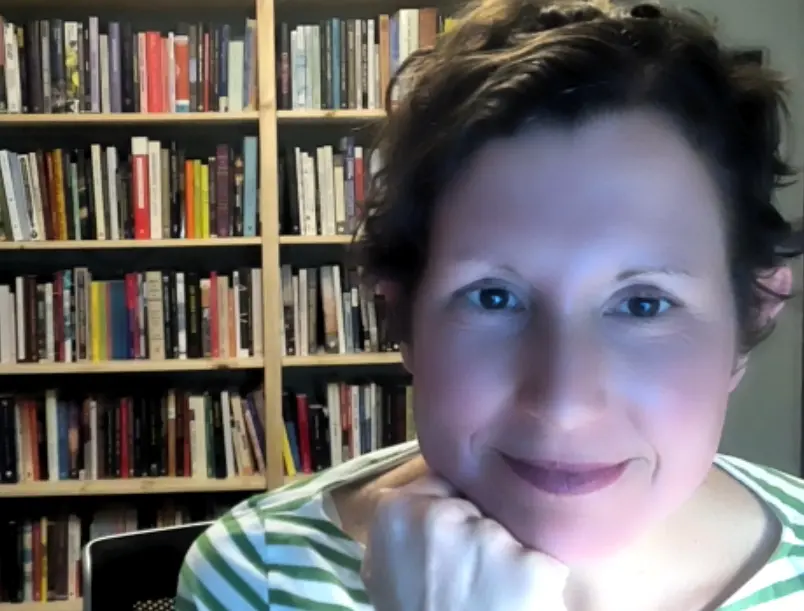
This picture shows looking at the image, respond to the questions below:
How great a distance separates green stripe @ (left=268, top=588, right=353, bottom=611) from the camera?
64cm

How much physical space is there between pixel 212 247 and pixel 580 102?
2069 mm

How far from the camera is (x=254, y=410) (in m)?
2.37

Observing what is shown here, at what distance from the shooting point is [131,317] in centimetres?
230

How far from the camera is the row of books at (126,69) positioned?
2.24 m

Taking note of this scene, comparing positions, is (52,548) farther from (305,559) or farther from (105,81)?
(305,559)

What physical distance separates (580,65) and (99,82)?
6.50 ft

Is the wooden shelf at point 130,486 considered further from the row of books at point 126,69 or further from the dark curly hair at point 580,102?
the dark curly hair at point 580,102

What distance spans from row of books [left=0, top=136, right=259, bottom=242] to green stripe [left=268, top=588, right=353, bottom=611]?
1702mm

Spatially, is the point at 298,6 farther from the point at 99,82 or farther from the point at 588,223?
the point at 588,223

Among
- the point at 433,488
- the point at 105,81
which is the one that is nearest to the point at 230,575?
the point at 433,488

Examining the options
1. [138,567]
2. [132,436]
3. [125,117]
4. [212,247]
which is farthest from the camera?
[212,247]

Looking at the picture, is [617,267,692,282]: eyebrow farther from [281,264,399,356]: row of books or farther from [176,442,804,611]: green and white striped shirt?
[281,264,399,356]: row of books

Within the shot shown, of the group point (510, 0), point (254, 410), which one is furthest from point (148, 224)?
point (510, 0)

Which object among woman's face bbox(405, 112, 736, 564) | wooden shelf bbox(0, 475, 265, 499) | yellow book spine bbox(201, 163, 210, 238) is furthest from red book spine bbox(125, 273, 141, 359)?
woman's face bbox(405, 112, 736, 564)
